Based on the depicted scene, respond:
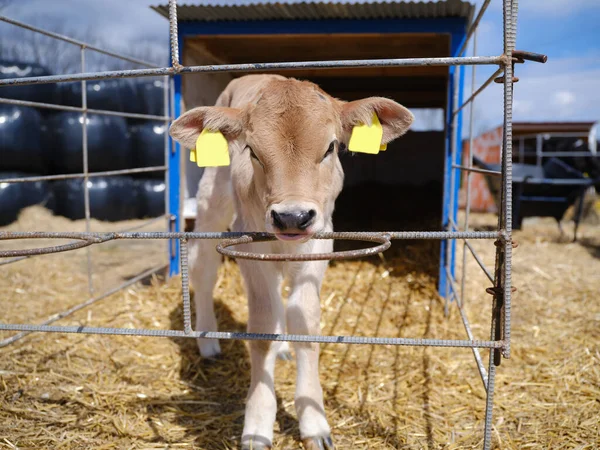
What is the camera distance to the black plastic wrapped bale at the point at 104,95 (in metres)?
9.57

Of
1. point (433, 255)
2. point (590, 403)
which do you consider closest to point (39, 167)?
point (433, 255)

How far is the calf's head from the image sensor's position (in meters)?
2.21

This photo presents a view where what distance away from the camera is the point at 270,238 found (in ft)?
6.86

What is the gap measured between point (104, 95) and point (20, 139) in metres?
1.80

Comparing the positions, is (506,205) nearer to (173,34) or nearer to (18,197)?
(173,34)

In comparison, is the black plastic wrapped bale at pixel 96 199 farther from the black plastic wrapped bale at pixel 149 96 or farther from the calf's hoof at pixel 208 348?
the calf's hoof at pixel 208 348

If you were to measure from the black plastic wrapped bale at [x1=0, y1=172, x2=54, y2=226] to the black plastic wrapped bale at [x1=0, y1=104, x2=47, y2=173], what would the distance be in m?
0.22

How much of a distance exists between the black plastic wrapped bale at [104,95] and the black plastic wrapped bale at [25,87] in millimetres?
382

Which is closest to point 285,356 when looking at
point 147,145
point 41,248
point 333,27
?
point 41,248

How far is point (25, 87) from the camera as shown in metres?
8.62

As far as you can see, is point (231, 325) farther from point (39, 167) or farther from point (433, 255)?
point (39, 167)

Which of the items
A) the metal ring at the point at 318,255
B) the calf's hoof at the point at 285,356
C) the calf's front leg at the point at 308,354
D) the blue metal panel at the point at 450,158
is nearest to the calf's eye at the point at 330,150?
the calf's front leg at the point at 308,354

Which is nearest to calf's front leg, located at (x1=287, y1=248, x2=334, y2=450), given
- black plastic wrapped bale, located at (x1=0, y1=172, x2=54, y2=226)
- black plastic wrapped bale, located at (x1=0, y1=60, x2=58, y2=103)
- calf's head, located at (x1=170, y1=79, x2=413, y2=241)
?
calf's head, located at (x1=170, y1=79, x2=413, y2=241)

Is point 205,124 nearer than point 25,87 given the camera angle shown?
Yes
